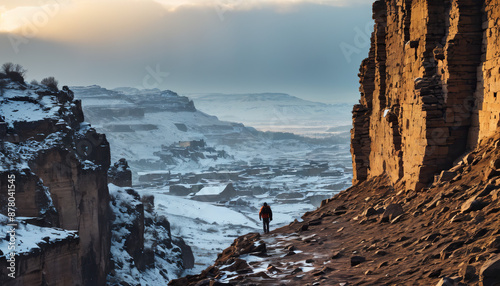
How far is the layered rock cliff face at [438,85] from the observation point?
587 inches

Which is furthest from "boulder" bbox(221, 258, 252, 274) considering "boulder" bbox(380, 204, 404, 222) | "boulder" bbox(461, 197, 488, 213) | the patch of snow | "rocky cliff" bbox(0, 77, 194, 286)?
the patch of snow

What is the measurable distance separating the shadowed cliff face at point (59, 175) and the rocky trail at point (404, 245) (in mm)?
25343

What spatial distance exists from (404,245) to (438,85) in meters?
5.58

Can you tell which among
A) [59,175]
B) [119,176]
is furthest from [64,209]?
[119,176]

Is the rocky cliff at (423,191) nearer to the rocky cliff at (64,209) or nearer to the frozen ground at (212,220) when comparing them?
the rocky cliff at (64,209)

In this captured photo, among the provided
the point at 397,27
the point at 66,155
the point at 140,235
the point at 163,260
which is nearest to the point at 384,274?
the point at 397,27

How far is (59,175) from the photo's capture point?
5575 cm

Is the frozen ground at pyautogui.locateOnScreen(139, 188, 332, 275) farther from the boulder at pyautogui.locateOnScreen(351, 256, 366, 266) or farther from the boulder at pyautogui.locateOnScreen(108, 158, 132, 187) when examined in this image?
the boulder at pyautogui.locateOnScreen(351, 256, 366, 266)

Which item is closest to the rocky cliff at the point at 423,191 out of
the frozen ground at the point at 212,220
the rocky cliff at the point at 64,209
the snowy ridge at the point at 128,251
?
the rocky cliff at the point at 64,209

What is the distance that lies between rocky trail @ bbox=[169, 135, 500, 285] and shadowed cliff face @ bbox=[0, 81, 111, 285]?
25343mm

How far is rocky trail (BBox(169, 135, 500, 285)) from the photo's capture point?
9961 millimetres

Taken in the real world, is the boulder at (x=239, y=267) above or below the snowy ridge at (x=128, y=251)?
above

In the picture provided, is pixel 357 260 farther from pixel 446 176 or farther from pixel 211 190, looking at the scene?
pixel 211 190
